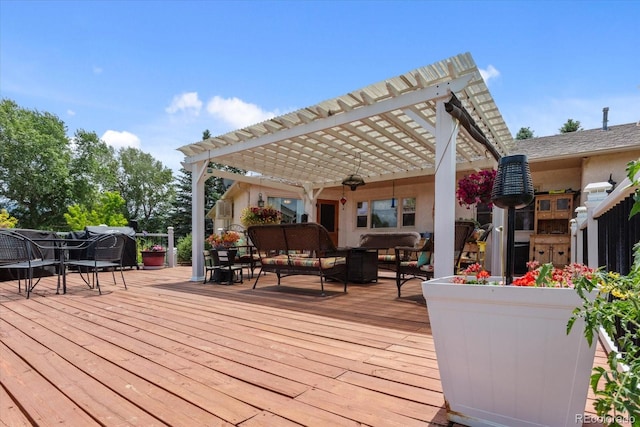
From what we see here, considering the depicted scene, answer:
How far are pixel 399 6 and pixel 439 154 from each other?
3.91 meters

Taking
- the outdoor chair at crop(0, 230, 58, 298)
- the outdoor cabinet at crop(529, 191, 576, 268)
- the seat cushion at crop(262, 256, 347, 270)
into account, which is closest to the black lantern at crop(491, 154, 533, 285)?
the seat cushion at crop(262, 256, 347, 270)

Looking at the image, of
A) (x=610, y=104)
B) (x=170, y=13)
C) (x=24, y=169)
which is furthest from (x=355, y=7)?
(x=24, y=169)

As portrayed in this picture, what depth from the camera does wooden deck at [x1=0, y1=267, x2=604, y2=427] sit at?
1369 millimetres

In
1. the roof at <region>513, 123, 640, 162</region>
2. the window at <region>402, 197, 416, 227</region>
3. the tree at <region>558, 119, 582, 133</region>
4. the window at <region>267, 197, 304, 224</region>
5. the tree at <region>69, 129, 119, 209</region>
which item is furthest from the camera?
the tree at <region>69, 129, 119, 209</region>

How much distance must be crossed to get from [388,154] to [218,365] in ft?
17.7

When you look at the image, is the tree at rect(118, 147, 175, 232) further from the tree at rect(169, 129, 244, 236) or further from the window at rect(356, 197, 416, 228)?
the window at rect(356, 197, 416, 228)

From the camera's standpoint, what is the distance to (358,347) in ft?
7.39

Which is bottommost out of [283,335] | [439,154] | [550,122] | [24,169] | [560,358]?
[283,335]

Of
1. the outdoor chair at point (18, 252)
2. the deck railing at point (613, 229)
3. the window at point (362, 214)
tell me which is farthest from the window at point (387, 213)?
the outdoor chair at point (18, 252)

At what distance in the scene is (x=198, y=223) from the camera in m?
6.05

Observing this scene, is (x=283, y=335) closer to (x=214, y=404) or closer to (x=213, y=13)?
(x=214, y=404)

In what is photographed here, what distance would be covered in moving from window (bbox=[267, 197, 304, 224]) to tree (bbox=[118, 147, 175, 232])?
2087cm

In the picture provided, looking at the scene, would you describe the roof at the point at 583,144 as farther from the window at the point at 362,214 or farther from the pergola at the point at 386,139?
the window at the point at 362,214

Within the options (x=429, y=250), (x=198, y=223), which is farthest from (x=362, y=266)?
(x=198, y=223)
